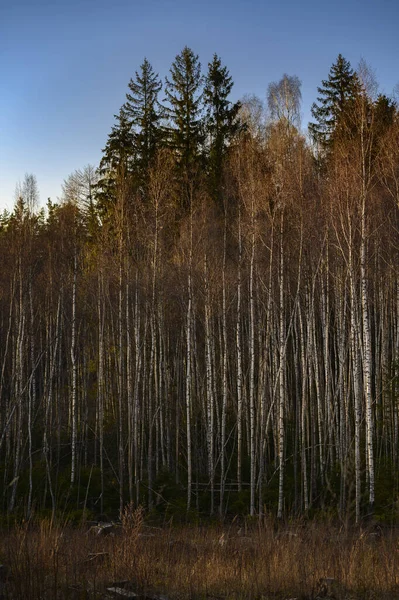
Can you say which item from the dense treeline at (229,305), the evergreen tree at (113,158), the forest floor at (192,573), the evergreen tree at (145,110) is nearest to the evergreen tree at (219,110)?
the dense treeline at (229,305)

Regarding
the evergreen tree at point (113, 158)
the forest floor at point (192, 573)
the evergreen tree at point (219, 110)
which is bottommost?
the forest floor at point (192, 573)

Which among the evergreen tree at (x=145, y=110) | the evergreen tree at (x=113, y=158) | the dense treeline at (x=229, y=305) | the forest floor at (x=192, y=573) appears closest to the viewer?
the forest floor at (x=192, y=573)

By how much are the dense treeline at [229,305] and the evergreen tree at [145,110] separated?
321 mm

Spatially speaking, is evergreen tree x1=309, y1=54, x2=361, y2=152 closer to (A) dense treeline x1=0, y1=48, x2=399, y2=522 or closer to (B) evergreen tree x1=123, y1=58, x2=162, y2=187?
(A) dense treeline x1=0, y1=48, x2=399, y2=522

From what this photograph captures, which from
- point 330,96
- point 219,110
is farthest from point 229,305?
point 330,96

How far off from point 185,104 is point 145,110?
1.90 meters

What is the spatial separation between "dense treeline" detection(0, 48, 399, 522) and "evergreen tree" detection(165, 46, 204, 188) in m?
0.58

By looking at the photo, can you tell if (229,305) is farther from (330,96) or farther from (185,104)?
(330,96)

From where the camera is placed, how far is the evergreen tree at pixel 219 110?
26.5 m

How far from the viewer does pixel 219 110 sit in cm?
2683

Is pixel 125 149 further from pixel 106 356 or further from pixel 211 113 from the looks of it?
pixel 106 356

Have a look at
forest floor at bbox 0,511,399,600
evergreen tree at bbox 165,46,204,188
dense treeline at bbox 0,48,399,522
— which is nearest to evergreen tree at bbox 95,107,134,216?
dense treeline at bbox 0,48,399,522

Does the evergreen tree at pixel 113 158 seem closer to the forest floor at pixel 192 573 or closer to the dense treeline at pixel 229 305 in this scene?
the dense treeline at pixel 229 305

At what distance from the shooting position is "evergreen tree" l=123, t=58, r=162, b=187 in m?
26.4
